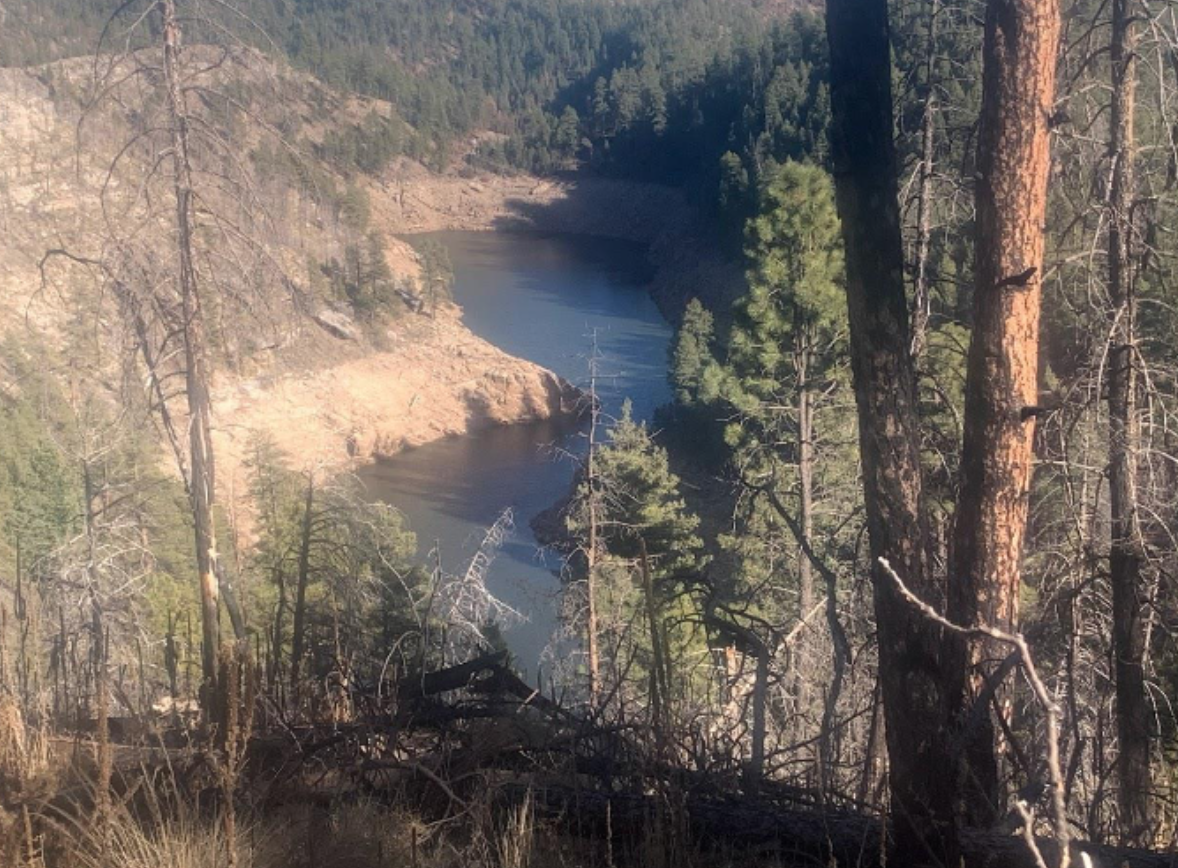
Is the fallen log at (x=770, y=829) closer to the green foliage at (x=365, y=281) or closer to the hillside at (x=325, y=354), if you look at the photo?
the hillside at (x=325, y=354)

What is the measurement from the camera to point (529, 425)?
32.8 meters

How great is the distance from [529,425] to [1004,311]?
2911cm

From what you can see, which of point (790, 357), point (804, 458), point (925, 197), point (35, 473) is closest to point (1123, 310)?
point (925, 197)

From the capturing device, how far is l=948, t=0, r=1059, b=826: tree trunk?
372 centimetres

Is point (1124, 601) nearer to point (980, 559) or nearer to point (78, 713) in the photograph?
point (980, 559)

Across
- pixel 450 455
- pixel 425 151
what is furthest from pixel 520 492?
pixel 425 151

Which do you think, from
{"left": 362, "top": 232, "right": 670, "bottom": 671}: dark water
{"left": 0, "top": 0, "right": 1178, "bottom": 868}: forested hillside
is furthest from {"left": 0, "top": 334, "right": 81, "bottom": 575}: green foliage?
{"left": 362, "top": 232, "right": 670, "bottom": 671}: dark water

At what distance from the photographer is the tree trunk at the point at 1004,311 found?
3.72 metres

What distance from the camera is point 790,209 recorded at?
12.4 meters

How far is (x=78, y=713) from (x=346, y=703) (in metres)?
0.96

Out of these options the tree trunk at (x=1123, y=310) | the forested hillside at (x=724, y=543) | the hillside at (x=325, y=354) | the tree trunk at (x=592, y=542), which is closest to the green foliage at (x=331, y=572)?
the forested hillside at (x=724, y=543)

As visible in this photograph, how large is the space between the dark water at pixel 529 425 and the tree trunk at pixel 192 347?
4.91 meters

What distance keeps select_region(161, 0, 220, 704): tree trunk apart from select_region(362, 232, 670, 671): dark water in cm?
491

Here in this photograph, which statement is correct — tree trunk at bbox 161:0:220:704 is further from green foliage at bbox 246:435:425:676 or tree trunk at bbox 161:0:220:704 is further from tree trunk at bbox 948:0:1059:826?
tree trunk at bbox 948:0:1059:826
